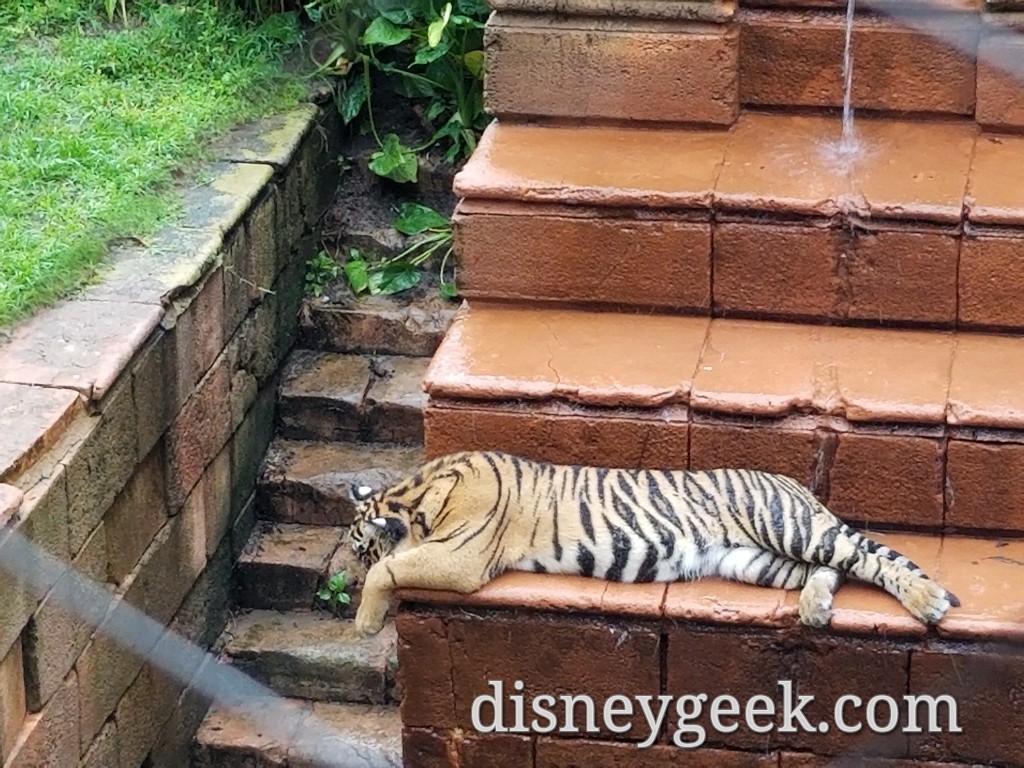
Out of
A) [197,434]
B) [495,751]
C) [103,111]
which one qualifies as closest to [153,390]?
[197,434]

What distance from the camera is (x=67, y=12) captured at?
8078mm

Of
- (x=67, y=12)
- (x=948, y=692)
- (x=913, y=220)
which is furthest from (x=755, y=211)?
(x=67, y=12)

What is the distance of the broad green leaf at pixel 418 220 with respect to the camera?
7.59 m

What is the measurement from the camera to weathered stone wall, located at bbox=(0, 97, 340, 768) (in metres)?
5.21

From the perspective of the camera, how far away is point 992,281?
18.1 feet

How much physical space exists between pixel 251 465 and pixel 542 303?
1722 millimetres

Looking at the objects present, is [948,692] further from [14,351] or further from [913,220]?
[14,351]

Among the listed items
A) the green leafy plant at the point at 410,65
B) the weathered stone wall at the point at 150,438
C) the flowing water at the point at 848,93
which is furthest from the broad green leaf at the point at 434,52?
the flowing water at the point at 848,93

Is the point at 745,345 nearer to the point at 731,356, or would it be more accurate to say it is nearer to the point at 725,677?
the point at 731,356

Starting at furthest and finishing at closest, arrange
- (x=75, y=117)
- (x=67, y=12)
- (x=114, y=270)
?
(x=67, y=12) → (x=75, y=117) → (x=114, y=270)

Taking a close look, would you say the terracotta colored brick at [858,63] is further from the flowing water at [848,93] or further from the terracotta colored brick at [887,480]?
the terracotta colored brick at [887,480]

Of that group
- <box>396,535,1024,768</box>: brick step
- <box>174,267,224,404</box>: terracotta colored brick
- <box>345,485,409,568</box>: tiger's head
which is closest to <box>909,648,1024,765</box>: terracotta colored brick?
<box>396,535,1024,768</box>: brick step

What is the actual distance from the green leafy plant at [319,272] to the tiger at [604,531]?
2.40m

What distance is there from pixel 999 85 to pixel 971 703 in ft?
6.73
